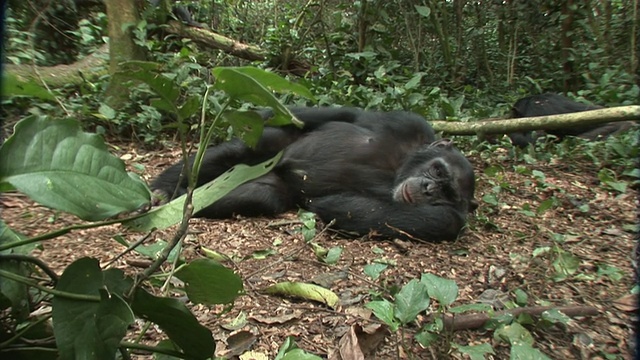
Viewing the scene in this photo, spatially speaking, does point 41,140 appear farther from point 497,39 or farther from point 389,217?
point 497,39

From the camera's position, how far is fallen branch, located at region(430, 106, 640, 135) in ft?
15.1

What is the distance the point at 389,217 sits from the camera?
12.1 ft

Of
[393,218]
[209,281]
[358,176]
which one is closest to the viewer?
[209,281]

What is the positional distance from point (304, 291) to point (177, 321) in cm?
128

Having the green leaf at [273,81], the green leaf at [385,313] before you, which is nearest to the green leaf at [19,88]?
the green leaf at [273,81]

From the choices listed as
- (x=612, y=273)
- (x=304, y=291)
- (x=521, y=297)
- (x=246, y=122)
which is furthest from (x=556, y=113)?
(x=246, y=122)

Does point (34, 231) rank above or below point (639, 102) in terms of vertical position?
above

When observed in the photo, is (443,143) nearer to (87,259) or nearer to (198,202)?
(198,202)

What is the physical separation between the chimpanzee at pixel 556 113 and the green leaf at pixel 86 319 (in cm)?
527

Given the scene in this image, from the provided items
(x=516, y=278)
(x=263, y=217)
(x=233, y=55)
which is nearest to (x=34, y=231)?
(x=263, y=217)

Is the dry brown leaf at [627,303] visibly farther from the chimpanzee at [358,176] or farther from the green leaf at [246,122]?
the green leaf at [246,122]

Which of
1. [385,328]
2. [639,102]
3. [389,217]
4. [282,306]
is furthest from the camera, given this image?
[639,102]

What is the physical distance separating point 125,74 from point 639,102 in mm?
6395

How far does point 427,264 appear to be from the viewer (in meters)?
3.14
